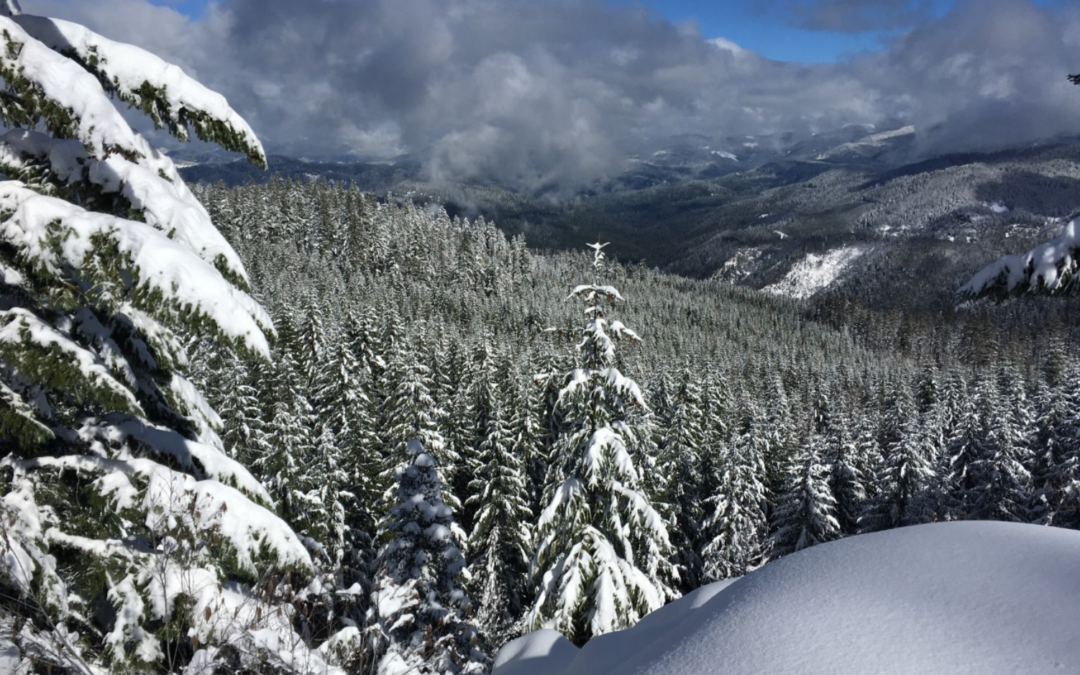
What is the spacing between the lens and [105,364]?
4645mm

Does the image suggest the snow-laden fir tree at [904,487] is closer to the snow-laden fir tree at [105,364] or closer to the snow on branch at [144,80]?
the snow-laden fir tree at [105,364]

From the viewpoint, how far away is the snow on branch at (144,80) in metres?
4.14

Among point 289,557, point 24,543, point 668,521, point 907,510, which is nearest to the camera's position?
point 24,543

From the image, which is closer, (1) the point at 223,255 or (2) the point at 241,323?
(2) the point at 241,323

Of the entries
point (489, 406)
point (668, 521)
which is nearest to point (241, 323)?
point (489, 406)

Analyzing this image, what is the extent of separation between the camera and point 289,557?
463cm

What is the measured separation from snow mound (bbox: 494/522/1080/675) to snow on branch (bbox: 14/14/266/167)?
193 inches

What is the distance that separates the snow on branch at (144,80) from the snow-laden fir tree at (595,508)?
7.92m

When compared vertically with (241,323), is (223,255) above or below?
above

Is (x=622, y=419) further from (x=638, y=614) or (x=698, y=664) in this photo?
(x=698, y=664)

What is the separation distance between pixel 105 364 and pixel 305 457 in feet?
78.7

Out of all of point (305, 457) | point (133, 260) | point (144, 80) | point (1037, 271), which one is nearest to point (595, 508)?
point (1037, 271)

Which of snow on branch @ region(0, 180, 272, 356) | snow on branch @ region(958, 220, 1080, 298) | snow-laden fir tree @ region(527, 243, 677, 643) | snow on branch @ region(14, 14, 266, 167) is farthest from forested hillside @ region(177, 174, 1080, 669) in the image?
snow on branch @ region(958, 220, 1080, 298)

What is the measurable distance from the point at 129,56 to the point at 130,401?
8.57 feet
